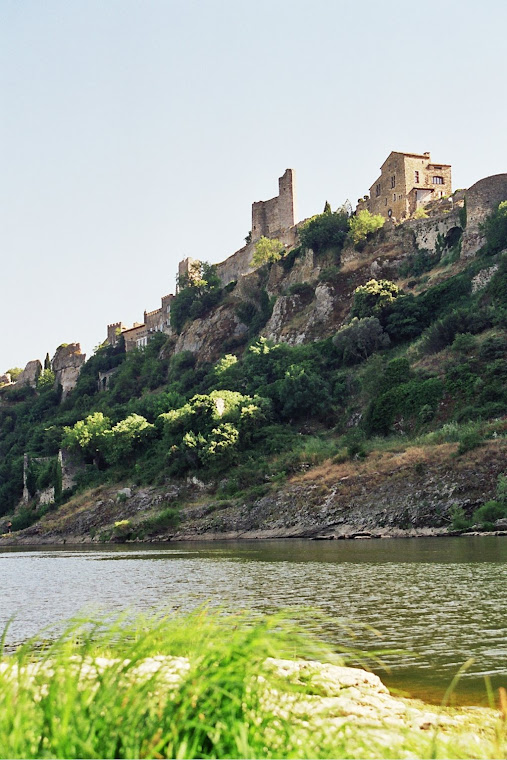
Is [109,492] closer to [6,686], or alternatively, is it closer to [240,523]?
[240,523]

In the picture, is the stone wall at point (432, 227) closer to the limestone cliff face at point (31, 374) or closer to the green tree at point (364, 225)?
the green tree at point (364, 225)

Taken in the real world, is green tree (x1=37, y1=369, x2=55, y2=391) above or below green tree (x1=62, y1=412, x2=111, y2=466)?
above

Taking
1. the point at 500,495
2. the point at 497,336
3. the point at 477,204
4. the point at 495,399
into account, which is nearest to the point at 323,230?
the point at 477,204

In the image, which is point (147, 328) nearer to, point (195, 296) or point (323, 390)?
point (195, 296)

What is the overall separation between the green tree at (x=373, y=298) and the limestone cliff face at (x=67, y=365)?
4992 centimetres

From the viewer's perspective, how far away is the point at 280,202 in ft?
310

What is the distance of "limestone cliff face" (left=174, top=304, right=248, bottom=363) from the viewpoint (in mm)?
82000

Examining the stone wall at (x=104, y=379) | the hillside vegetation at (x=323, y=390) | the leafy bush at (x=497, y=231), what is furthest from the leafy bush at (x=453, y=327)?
the stone wall at (x=104, y=379)

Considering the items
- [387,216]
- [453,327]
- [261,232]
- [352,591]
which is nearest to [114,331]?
[261,232]

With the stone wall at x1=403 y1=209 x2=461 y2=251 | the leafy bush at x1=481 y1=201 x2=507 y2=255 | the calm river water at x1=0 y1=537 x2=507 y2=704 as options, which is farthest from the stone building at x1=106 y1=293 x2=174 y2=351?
the calm river water at x1=0 y1=537 x2=507 y2=704

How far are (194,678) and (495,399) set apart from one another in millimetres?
44262

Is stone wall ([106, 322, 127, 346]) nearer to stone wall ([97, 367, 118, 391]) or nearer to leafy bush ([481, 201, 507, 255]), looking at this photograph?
stone wall ([97, 367, 118, 391])

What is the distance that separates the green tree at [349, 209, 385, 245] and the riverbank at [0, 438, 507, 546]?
29435 millimetres

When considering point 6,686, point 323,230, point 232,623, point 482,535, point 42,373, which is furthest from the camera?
point 42,373
